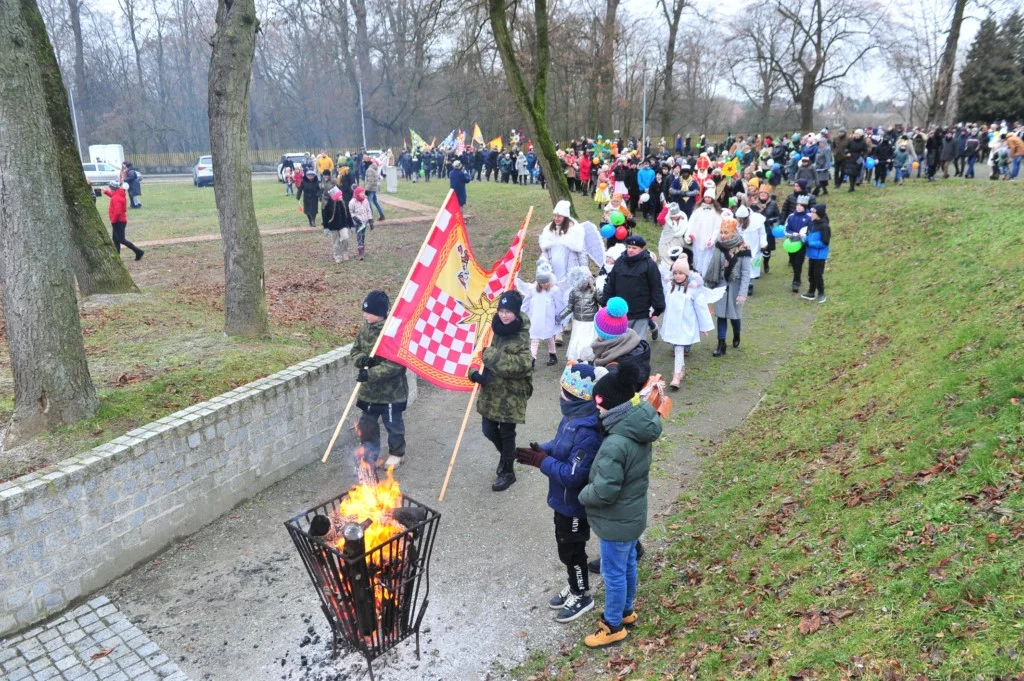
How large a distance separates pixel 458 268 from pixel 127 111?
66.3 metres

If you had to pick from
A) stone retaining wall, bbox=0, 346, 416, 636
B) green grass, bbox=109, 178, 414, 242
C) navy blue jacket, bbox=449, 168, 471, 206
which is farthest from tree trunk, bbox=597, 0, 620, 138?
stone retaining wall, bbox=0, 346, 416, 636

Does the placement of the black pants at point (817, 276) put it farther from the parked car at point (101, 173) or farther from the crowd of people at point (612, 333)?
the parked car at point (101, 173)

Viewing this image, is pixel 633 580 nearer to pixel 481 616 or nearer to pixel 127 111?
pixel 481 616

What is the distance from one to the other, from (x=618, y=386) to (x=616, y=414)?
0.18 m

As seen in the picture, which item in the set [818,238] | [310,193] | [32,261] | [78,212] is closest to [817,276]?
[818,238]

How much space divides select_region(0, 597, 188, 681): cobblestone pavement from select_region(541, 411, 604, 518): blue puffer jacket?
2.76 metres

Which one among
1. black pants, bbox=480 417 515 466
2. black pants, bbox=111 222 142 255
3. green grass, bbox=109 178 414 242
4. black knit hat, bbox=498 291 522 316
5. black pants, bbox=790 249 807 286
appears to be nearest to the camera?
black knit hat, bbox=498 291 522 316

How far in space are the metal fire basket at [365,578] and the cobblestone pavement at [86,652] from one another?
1255 millimetres

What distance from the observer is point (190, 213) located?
2573 cm

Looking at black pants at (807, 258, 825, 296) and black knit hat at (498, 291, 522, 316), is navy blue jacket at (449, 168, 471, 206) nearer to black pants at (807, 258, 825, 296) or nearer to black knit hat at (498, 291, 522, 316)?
black pants at (807, 258, 825, 296)

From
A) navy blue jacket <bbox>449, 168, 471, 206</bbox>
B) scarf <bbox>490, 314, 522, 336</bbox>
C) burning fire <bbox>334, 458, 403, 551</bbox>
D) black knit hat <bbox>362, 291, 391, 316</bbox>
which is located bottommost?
burning fire <bbox>334, 458, 403, 551</bbox>

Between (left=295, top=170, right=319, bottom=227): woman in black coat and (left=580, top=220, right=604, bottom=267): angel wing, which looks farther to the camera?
(left=295, top=170, right=319, bottom=227): woman in black coat

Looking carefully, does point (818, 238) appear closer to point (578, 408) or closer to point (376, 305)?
point (376, 305)

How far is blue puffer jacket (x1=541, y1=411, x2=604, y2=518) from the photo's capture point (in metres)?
4.68
